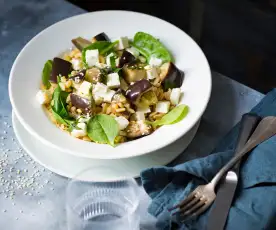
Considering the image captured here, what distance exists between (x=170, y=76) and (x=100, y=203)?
377 millimetres

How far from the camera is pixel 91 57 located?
4.27 feet

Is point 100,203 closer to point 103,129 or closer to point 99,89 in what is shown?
point 103,129

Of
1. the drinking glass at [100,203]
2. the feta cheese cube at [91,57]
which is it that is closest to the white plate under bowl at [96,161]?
the drinking glass at [100,203]

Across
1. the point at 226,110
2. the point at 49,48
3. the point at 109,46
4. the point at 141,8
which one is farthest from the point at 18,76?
the point at 141,8

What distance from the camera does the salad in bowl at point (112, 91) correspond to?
3.80 feet

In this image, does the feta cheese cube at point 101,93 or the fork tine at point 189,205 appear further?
the feta cheese cube at point 101,93

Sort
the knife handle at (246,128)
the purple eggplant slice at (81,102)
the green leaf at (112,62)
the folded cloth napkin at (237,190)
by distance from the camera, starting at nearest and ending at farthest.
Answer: the folded cloth napkin at (237,190) < the knife handle at (246,128) < the purple eggplant slice at (81,102) < the green leaf at (112,62)

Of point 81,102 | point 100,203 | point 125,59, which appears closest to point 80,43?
point 125,59

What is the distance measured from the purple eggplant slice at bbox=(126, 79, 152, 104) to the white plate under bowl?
132 mm

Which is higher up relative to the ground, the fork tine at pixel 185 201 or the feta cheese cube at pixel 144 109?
the fork tine at pixel 185 201

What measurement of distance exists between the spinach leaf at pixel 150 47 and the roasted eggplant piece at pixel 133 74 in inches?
4.2

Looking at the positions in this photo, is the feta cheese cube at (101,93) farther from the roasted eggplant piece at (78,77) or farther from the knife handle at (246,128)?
the knife handle at (246,128)

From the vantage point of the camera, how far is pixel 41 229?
107 centimetres

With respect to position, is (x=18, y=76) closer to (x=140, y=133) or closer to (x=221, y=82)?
(x=140, y=133)
